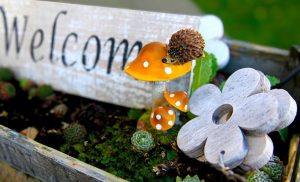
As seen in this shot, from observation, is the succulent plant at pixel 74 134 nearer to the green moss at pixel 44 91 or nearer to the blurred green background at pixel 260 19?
the green moss at pixel 44 91

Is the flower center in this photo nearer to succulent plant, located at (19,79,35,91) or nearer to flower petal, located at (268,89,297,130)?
flower petal, located at (268,89,297,130)

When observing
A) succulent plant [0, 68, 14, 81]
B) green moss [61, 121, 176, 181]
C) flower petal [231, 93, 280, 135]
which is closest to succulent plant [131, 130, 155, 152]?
green moss [61, 121, 176, 181]

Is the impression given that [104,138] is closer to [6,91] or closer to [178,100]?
[178,100]

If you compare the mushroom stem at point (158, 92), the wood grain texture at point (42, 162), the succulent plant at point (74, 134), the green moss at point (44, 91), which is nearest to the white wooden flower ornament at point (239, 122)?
the mushroom stem at point (158, 92)

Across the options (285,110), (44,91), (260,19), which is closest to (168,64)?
(285,110)

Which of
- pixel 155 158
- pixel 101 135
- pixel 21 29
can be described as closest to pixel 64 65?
pixel 21 29
